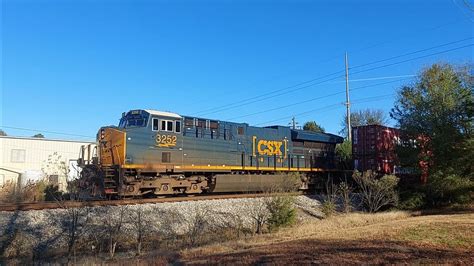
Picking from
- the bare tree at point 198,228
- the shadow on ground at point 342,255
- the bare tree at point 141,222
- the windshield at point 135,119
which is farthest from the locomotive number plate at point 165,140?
the shadow on ground at point 342,255

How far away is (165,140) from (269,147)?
7309mm

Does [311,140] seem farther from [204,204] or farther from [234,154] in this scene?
[204,204]

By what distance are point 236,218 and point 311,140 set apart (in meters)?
12.4

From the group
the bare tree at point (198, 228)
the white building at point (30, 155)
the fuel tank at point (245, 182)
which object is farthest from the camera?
the white building at point (30, 155)

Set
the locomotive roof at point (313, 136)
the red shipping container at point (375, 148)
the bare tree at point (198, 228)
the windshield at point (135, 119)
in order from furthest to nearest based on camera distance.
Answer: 1. the locomotive roof at point (313, 136)
2. the red shipping container at point (375, 148)
3. the windshield at point (135, 119)
4. the bare tree at point (198, 228)

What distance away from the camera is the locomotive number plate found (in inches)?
794

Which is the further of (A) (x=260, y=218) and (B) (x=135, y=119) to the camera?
(B) (x=135, y=119)

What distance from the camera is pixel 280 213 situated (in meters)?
14.9

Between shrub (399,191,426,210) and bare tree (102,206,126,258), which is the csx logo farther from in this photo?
bare tree (102,206,126,258)

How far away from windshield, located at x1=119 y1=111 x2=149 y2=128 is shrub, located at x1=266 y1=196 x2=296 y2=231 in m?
7.96

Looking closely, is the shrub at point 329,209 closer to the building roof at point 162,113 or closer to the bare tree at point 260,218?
the bare tree at point 260,218

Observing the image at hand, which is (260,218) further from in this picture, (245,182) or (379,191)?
(245,182)

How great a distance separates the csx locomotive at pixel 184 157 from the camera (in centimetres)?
1872

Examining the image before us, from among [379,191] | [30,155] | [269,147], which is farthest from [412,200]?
[30,155]
